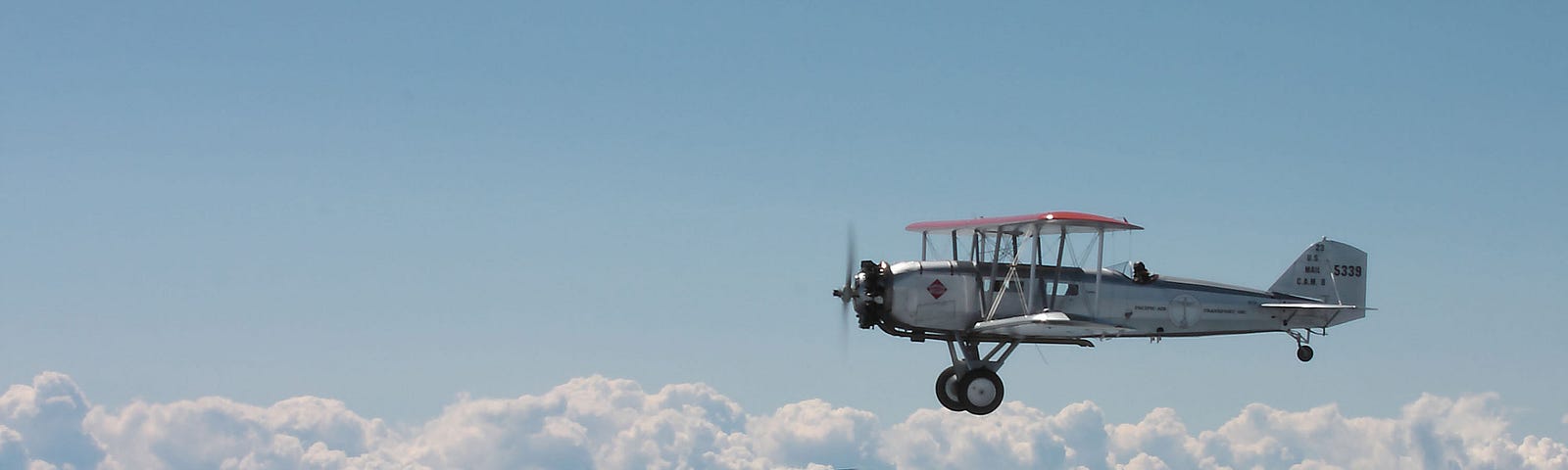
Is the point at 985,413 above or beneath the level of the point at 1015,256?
beneath

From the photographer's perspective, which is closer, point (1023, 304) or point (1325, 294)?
point (1023, 304)

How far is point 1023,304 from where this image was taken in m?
49.3

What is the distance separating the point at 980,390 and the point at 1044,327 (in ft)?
9.79

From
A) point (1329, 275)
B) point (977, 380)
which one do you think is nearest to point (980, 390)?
point (977, 380)

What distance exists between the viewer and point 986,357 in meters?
50.0

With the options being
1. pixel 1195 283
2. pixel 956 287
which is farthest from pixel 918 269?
pixel 1195 283

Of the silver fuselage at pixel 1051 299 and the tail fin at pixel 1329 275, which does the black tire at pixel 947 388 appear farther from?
the tail fin at pixel 1329 275

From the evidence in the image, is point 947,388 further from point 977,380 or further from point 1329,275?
point 1329,275

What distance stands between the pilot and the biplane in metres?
0.03

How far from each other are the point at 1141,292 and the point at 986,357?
4.53m

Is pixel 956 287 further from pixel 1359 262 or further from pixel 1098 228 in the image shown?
pixel 1359 262

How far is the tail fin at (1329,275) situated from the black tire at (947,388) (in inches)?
406

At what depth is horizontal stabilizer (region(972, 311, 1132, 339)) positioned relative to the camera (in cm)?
4781

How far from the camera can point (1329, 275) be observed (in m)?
54.5
